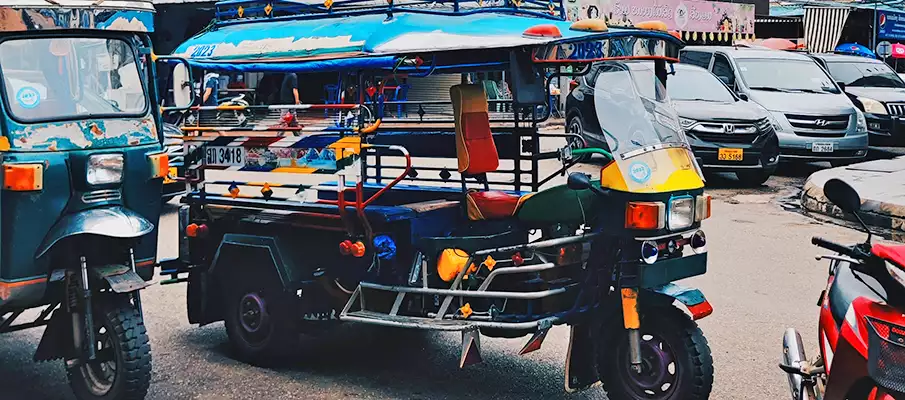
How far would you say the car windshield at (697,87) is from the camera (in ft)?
44.0

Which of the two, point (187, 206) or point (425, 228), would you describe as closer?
point (425, 228)

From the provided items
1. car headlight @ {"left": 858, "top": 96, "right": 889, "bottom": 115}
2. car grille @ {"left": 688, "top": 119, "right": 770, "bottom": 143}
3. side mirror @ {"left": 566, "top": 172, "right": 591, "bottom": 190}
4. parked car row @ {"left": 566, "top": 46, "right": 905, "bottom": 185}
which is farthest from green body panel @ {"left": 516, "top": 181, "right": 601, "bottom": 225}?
car headlight @ {"left": 858, "top": 96, "right": 889, "bottom": 115}

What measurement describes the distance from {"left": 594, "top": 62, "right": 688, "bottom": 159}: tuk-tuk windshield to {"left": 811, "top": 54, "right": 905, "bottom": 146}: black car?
11.9 metres

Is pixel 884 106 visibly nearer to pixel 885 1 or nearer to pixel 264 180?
pixel 264 180

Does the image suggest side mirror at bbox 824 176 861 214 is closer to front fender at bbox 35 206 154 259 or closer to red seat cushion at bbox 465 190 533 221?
red seat cushion at bbox 465 190 533 221

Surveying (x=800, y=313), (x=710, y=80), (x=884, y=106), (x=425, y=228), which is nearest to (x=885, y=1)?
(x=884, y=106)

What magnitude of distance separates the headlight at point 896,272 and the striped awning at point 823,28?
23.4 metres

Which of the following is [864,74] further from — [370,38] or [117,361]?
[117,361]

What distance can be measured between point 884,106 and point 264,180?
13.1m

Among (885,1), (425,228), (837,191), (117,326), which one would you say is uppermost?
(885,1)

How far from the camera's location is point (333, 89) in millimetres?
7855

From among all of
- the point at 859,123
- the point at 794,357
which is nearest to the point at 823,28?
the point at 859,123

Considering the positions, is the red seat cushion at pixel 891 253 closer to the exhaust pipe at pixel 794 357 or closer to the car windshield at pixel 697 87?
the exhaust pipe at pixel 794 357

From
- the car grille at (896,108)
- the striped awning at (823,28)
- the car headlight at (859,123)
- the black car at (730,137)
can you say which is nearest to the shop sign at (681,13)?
the striped awning at (823,28)
